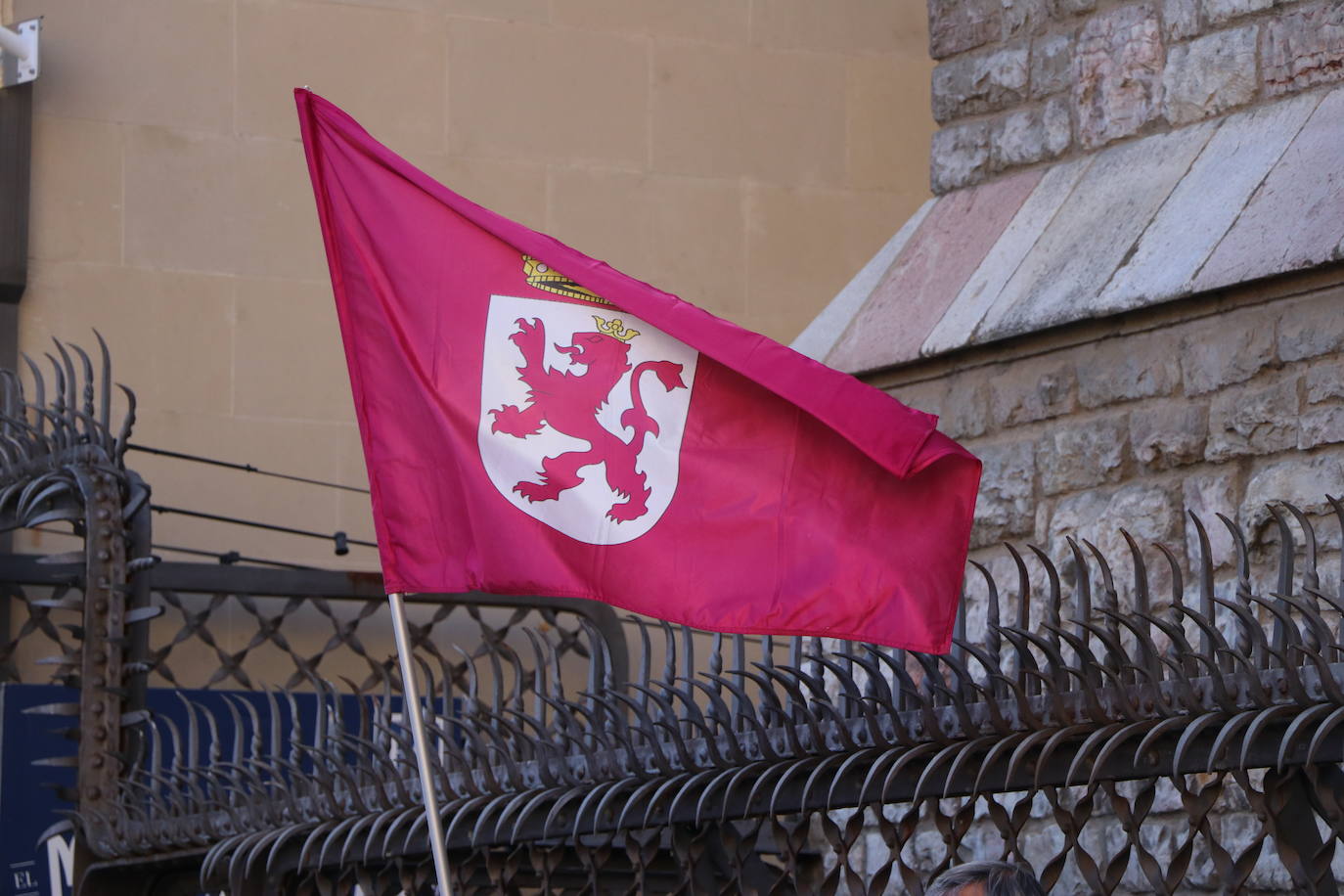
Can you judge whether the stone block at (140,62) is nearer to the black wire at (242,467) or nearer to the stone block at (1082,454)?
the black wire at (242,467)

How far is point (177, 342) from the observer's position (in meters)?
8.73

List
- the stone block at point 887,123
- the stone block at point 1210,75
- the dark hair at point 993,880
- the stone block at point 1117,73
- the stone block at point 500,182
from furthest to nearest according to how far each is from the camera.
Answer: the stone block at point 887,123 → the stone block at point 500,182 → the stone block at point 1117,73 → the stone block at point 1210,75 → the dark hair at point 993,880

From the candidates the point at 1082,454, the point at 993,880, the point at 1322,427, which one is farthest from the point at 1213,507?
the point at 993,880

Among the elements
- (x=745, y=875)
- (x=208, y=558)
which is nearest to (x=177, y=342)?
(x=208, y=558)

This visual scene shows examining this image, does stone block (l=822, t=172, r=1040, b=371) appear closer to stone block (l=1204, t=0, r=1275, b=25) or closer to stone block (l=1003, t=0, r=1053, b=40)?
stone block (l=1003, t=0, r=1053, b=40)

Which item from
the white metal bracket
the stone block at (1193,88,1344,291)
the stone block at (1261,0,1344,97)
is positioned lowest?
the stone block at (1193,88,1344,291)

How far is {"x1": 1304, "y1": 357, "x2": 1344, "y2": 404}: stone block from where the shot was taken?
4.88m

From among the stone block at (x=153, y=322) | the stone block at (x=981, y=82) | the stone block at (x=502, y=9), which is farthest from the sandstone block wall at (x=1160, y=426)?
the stone block at (x=502, y=9)

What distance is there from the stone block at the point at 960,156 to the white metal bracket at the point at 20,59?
3931 millimetres

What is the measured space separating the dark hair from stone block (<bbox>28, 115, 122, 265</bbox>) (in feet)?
22.0

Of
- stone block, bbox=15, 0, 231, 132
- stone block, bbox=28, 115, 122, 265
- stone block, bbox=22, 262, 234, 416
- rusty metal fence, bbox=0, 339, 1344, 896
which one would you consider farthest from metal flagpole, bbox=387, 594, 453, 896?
stone block, bbox=15, 0, 231, 132

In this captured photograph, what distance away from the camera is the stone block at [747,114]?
32.1 ft

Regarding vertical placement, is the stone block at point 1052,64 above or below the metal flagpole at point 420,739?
above

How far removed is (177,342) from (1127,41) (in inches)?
172
